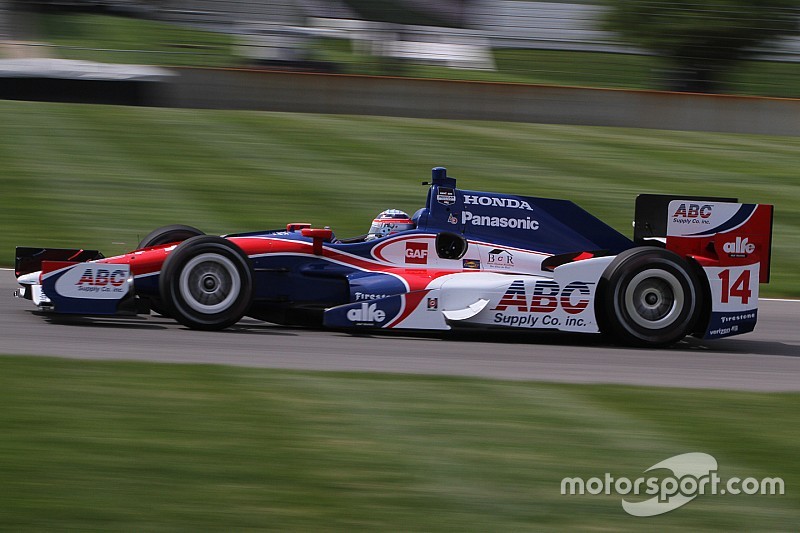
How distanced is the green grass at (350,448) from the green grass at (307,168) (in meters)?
5.63

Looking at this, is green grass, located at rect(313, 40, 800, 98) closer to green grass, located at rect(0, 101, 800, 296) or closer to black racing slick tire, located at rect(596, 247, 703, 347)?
green grass, located at rect(0, 101, 800, 296)

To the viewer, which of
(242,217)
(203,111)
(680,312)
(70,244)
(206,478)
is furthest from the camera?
(203,111)

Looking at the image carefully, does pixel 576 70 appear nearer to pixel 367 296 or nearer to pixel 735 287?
pixel 735 287

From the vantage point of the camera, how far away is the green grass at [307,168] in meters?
12.5

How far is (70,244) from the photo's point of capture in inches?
441

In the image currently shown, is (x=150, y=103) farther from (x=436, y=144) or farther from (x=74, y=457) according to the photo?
(x=74, y=457)

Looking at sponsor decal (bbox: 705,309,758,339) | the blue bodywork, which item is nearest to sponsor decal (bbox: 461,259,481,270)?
the blue bodywork

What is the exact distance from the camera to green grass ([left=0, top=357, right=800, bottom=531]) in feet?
13.4

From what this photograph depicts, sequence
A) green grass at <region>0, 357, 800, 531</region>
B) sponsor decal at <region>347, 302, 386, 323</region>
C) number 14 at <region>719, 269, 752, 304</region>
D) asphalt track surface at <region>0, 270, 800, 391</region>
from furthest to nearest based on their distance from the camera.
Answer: number 14 at <region>719, 269, 752, 304</region> → sponsor decal at <region>347, 302, 386, 323</region> → asphalt track surface at <region>0, 270, 800, 391</region> → green grass at <region>0, 357, 800, 531</region>

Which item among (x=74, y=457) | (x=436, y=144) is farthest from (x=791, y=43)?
(x=74, y=457)

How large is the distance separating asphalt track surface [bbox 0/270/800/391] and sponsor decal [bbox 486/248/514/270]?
572 millimetres

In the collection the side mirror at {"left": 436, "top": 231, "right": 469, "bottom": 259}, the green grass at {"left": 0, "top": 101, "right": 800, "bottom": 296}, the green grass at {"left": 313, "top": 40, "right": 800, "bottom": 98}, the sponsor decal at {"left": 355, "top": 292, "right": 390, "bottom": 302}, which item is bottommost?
the sponsor decal at {"left": 355, "top": 292, "right": 390, "bottom": 302}

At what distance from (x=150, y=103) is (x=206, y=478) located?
14230 mm

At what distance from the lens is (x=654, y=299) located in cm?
801
